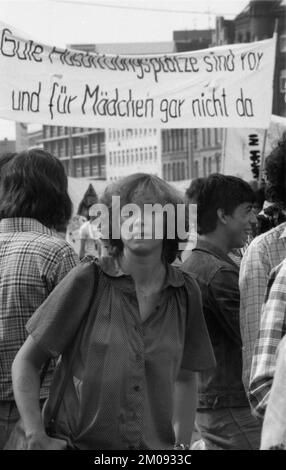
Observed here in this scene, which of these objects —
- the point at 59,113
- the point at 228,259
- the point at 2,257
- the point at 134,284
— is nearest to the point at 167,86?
the point at 59,113

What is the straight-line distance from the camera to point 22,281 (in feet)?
13.3

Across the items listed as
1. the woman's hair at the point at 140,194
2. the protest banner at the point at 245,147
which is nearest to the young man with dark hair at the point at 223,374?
the woman's hair at the point at 140,194

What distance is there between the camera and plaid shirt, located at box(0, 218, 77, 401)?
4031 mm

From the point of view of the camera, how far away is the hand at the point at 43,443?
3.26 m

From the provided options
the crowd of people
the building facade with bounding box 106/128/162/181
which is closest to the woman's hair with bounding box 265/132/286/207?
the crowd of people

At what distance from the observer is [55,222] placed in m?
4.34

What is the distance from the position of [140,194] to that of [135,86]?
6.80 meters

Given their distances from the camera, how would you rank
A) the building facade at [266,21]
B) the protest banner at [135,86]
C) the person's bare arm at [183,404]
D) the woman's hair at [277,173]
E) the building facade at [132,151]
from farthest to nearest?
the building facade at [132,151] < the building facade at [266,21] < the protest banner at [135,86] < the woman's hair at [277,173] < the person's bare arm at [183,404]

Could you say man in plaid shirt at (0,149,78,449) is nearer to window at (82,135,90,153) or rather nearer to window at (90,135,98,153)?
window at (90,135,98,153)

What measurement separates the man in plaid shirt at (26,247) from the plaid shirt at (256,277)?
0.61 m

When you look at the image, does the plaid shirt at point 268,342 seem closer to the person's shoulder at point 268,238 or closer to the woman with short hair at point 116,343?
the woman with short hair at point 116,343

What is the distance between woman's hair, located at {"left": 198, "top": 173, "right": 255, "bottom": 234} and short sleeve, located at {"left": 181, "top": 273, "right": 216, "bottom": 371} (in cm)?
140
